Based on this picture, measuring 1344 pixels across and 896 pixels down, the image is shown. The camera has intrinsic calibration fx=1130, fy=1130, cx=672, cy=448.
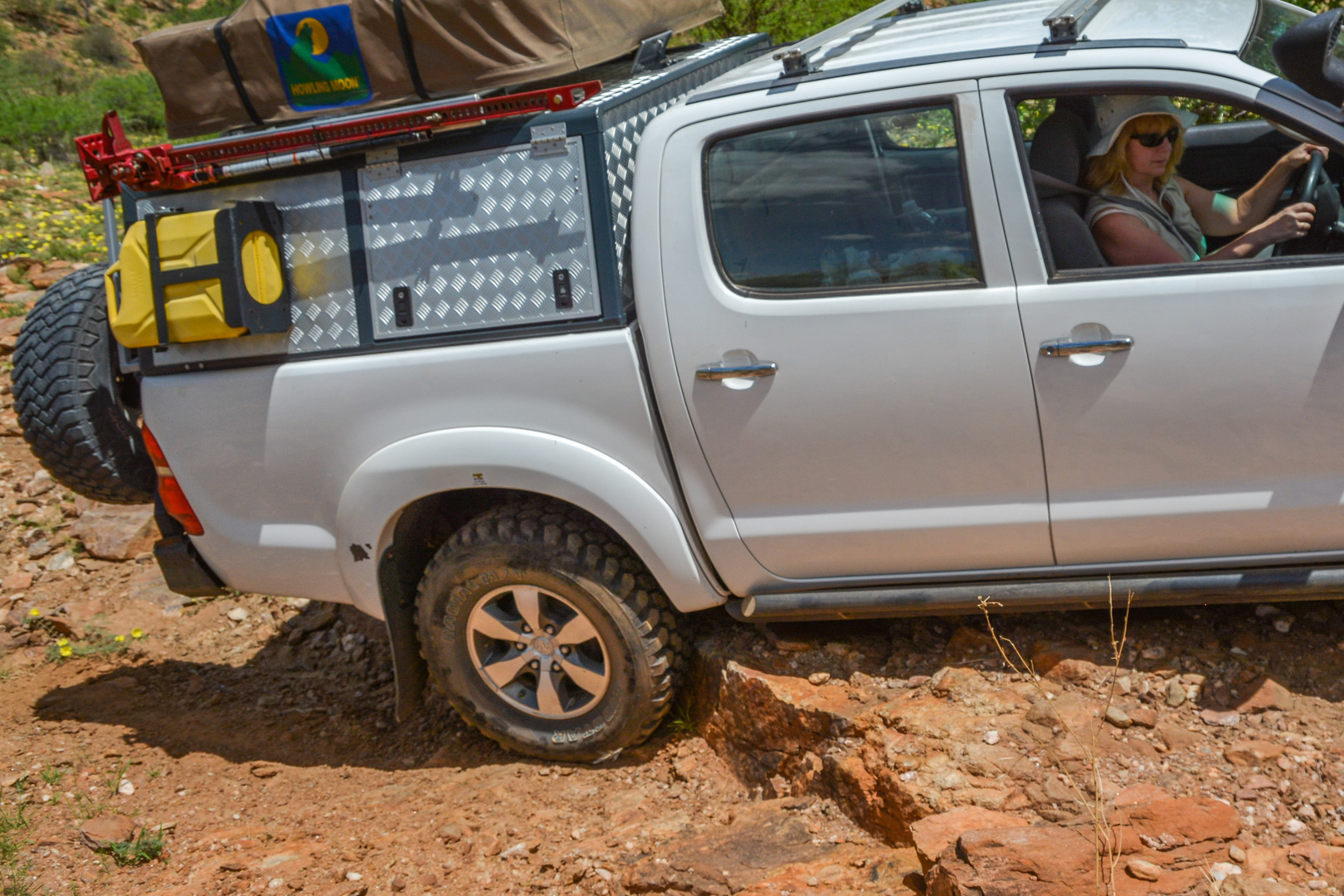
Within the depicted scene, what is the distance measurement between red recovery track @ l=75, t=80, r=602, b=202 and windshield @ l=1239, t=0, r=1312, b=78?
1646 mm

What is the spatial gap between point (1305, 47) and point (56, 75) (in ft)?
73.9

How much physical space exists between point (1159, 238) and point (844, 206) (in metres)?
0.87

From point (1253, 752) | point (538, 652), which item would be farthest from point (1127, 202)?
point (538, 652)

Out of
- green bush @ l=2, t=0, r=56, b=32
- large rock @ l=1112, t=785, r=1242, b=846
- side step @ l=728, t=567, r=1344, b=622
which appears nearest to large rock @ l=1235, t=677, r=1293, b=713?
side step @ l=728, t=567, r=1344, b=622

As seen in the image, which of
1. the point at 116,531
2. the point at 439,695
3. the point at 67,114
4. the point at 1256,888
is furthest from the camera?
the point at 67,114

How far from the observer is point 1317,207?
303cm

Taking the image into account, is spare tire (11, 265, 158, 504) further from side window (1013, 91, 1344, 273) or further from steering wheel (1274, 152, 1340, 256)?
steering wheel (1274, 152, 1340, 256)

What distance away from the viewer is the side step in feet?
9.37

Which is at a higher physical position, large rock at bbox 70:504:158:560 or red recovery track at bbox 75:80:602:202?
red recovery track at bbox 75:80:602:202

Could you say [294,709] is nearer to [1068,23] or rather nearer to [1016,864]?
[1016,864]

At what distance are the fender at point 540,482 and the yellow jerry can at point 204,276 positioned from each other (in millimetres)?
552

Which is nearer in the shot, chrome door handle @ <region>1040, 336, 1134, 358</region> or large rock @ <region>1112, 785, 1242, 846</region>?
large rock @ <region>1112, 785, 1242, 846</region>

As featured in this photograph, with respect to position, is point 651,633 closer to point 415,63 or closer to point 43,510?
point 415,63

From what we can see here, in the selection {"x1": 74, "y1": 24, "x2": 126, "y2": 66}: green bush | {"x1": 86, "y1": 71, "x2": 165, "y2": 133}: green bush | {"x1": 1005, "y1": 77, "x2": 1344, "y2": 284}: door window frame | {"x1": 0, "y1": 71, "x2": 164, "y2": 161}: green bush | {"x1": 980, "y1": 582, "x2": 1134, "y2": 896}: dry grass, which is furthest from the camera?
{"x1": 74, "y1": 24, "x2": 126, "y2": 66}: green bush
